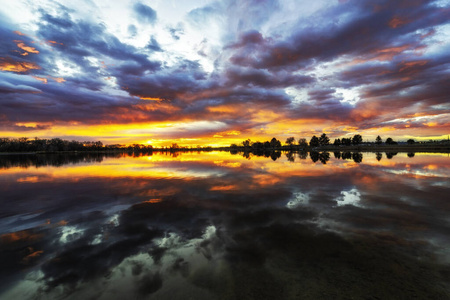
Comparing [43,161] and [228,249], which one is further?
[43,161]

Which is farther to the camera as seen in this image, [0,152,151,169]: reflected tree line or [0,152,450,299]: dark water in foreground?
[0,152,151,169]: reflected tree line

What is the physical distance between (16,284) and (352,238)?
11829mm

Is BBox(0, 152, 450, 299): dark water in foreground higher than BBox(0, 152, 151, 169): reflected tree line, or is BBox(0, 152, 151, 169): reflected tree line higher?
BBox(0, 152, 151, 169): reflected tree line

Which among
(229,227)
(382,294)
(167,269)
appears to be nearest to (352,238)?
(382,294)

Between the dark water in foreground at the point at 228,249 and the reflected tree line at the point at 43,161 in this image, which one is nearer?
the dark water in foreground at the point at 228,249

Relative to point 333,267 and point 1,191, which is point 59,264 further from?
point 1,191

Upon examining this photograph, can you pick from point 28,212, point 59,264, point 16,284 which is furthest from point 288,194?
point 28,212

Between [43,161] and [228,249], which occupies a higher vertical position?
[43,161]

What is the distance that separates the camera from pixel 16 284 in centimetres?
585

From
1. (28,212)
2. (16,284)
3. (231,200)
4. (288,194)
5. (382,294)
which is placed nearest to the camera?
(382,294)

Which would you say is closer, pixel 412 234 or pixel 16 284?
pixel 16 284

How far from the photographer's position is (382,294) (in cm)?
517

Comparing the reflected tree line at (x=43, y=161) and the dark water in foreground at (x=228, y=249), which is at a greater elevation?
the reflected tree line at (x=43, y=161)

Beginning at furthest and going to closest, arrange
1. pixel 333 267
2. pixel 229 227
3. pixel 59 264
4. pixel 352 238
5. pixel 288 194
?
pixel 288 194, pixel 229 227, pixel 352 238, pixel 59 264, pixel 333 267
